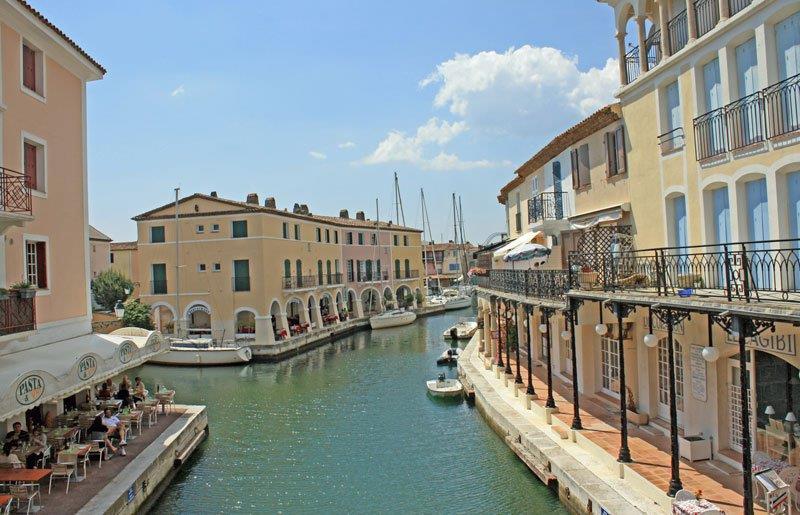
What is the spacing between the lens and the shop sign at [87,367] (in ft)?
47.1

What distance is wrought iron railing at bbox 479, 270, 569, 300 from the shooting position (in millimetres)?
17109

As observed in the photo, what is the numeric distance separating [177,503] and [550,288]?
12.1 metres

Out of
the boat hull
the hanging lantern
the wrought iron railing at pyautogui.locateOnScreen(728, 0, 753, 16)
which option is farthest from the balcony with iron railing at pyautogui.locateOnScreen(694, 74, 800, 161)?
the boat hull

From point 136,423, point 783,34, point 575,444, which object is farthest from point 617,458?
point 136,423

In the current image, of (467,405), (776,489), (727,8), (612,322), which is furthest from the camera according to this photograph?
(467,405)

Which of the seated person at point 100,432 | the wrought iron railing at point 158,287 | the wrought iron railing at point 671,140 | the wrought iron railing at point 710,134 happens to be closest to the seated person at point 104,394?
the seated person at point 100,432

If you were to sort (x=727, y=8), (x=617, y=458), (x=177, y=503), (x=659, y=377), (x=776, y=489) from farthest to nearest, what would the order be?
(x=659, y=377), (x=177, y=503), (x=617, y=458), (x=727, y=8), (x=776, y=489)

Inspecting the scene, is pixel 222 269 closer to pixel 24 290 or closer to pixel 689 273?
pixel 24 290

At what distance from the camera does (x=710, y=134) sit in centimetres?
1292

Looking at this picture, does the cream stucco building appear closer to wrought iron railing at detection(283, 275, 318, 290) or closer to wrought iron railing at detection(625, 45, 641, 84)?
wrought iron railing at detection(625, 45, 641, 84)

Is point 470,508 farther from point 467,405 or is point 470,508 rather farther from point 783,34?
point 783,34

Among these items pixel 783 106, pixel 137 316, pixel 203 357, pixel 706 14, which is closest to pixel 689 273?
pixel 783 106

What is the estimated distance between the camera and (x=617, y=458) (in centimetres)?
1309

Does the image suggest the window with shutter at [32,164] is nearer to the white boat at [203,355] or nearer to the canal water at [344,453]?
the canal water at [344,453]
